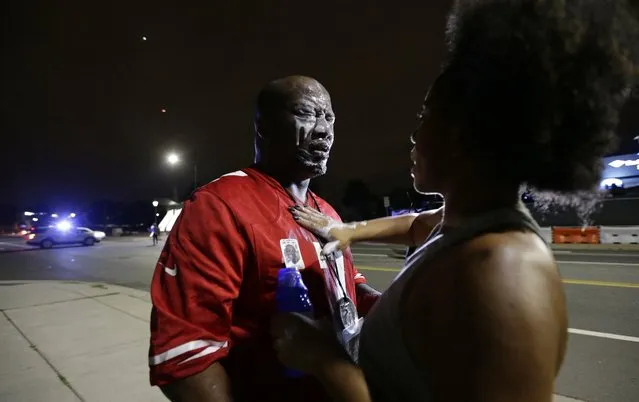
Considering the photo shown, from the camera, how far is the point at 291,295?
1.33 metres

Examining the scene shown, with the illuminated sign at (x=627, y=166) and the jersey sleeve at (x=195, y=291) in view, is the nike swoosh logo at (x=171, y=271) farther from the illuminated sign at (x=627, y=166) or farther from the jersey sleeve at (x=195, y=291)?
the illuminated sign at (x=627, y=166)

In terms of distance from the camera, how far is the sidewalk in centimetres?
402

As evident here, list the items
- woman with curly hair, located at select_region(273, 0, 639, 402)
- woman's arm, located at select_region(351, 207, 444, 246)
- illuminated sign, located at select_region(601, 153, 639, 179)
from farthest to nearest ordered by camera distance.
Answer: illuminated sign, located at select_region(601, 153, 639, 179) → woman's arm, located at select_region(351, 207, 444, 246) → woman with curly hair, located at select_region(273, 0, 639, 402)

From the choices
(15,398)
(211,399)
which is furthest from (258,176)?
(15,398)

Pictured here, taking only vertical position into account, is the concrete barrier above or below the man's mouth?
below

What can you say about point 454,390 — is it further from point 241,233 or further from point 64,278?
point 64,278

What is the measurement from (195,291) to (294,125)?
760 mm

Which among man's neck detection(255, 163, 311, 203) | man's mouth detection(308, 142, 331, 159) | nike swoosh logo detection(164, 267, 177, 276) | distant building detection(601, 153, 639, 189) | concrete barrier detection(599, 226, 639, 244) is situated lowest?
concrete barrier detection(599, 226, 639, 244)

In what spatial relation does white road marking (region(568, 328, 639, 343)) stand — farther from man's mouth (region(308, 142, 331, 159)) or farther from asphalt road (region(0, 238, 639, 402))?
man's mouth (region(308, 142, 331, 159))

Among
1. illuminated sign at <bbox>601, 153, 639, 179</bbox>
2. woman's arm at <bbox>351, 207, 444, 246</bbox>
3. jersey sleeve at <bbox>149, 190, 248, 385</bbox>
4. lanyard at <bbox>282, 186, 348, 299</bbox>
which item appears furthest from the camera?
illuminated sign at <bbox>601, 153, 639, 179</bbox>

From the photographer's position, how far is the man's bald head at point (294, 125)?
1.69 metres

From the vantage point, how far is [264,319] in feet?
4.73

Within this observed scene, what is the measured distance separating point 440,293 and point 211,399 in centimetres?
77

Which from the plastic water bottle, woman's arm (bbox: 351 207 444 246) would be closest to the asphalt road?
woman's arm (bbox: 351 207 444 246)
